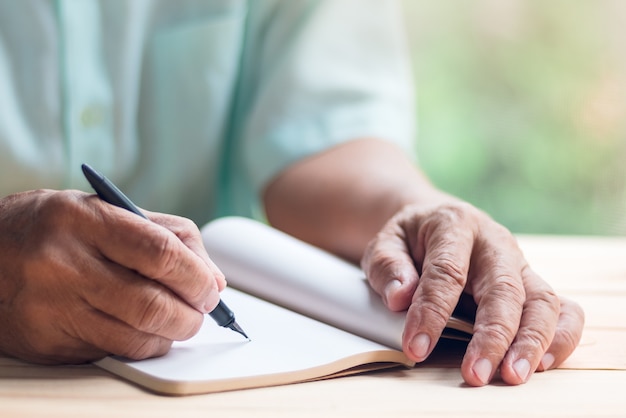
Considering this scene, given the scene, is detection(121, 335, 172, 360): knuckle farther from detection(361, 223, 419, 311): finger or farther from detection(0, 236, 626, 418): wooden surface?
detection(361, 223, 419, 311): finger

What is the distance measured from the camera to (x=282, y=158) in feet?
3.48

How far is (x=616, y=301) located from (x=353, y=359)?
364mm

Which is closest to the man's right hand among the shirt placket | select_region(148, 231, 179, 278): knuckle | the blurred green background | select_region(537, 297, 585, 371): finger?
select_region(148, 231, 179, 278): knuckle

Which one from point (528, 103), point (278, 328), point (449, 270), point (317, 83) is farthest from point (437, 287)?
point (528, 103)

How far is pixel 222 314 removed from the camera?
585 mm

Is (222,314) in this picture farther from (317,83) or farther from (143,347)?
(317,83)

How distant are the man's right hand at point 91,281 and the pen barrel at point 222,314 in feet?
0.10

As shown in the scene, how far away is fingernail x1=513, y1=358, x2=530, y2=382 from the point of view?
56 centimetres

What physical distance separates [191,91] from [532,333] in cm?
64

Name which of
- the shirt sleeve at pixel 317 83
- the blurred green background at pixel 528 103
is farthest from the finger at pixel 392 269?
the blurred green background at pixel 528 103

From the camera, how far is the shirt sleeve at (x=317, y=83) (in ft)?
3.52

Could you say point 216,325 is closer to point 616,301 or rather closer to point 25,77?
point 616,301

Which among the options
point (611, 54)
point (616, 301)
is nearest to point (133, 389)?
point (616, 301)

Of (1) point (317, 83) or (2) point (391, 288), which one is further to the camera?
(1) point (317, 83)
